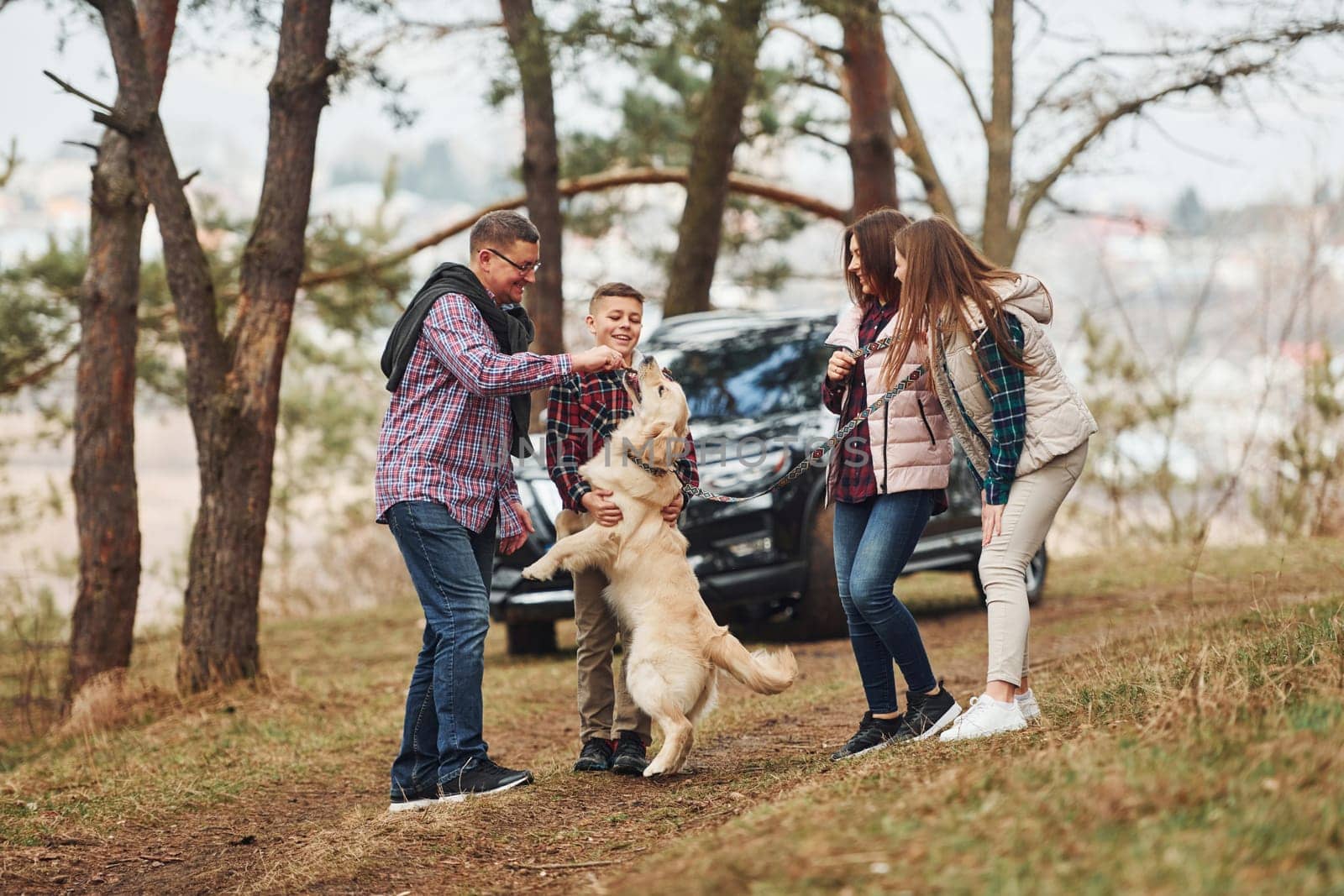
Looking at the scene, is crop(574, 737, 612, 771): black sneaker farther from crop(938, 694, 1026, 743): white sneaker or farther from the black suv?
the black suv

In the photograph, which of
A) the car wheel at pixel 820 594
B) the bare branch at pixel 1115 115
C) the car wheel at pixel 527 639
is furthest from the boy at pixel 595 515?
the bare branch at pixel 1115 115

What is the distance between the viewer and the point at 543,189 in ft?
38.0

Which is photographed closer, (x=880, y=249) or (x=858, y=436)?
(x=880, y=249)

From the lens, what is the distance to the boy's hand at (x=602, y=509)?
15.2 feet

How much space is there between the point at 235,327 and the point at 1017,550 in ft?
17.1

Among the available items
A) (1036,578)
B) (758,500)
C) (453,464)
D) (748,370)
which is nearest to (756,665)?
(453,464)

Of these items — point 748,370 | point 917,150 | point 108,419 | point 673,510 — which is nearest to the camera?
point 673,510

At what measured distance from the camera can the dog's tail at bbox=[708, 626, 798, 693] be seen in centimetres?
437

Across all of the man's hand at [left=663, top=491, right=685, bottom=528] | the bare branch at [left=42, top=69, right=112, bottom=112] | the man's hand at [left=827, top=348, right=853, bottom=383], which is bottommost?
the man's hand at [left=663, top=491, right=685, bottom=528]

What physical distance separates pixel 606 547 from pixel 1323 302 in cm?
1227

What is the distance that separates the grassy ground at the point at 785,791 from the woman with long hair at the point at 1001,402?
1.01ft

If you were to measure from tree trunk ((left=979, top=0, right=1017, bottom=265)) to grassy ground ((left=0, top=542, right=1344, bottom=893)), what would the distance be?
4741 millimetres

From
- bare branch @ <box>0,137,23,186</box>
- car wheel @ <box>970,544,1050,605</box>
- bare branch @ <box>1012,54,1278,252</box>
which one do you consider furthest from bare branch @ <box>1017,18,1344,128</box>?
bare branch @ <box>0,137,23,186</box>

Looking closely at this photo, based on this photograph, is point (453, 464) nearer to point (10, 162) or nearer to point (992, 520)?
point (992, 520)
